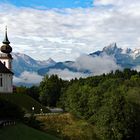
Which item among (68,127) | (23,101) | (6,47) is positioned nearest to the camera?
(68,127)

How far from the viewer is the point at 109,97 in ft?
295

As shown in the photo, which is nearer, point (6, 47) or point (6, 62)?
point (6, 47)

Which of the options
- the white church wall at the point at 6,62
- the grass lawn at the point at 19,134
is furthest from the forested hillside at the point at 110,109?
the white church wall at the point at 6,62

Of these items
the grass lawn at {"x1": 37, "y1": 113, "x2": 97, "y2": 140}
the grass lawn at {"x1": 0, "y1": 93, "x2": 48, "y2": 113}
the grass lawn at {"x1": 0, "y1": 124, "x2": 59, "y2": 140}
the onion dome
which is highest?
the onion dome

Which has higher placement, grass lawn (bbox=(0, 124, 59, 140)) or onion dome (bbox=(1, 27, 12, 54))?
onion dome (bbox=(1, 27, 12, 54))

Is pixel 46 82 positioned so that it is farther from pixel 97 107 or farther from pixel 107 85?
pixel 97 107

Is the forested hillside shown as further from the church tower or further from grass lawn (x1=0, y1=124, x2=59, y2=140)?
the church tower

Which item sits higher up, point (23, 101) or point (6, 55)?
point (6, 55)

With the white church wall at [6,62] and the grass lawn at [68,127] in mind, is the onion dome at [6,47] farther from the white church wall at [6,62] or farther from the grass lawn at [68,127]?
the grass lawn at [68,127]

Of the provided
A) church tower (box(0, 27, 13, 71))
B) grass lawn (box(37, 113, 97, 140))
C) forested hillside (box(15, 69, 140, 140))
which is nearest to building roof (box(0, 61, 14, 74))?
church tower (box(0, 27, 13, 71))

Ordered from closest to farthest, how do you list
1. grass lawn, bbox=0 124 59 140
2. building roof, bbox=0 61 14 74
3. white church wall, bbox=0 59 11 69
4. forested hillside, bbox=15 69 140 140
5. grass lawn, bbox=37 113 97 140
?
grass lawn, bbox=0 124 59 140
forested hillside, bbox=15 69 140 140
grass lawn, bbox=37 113 97 140
building roof, bbox=0 61 14 74
white church wall, bbox=0 59 11 69

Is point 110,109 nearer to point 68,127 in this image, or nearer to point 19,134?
point 68,127

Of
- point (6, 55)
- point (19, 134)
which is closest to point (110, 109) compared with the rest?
point (19, 134)

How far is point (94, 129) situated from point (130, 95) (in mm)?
12031
